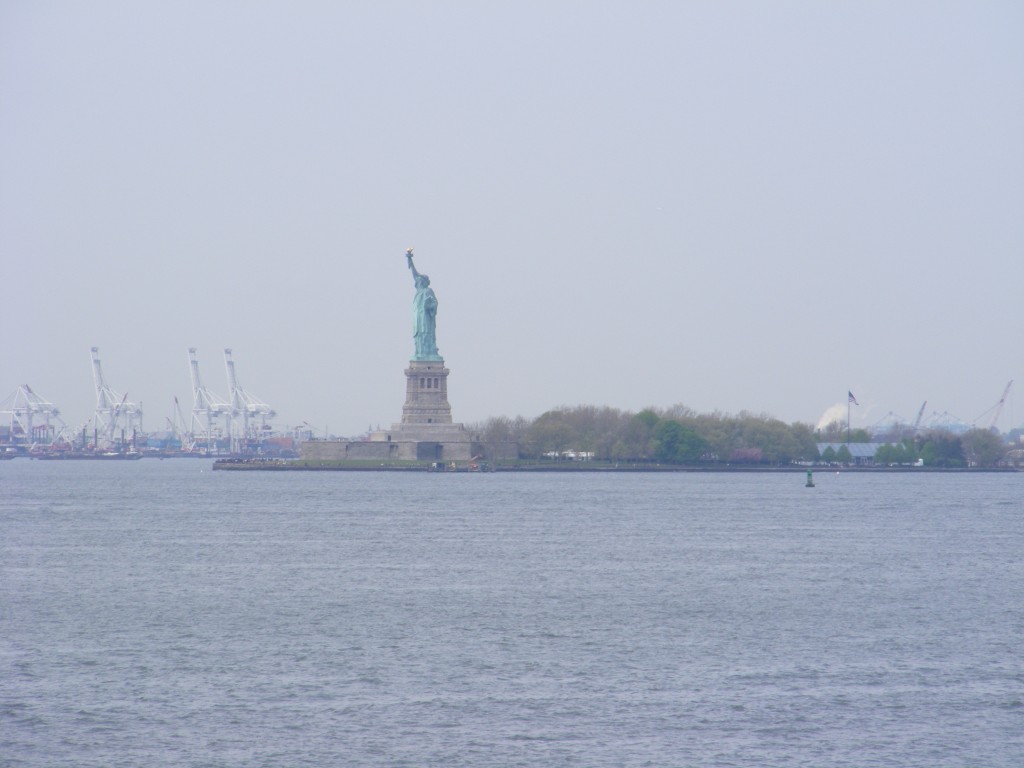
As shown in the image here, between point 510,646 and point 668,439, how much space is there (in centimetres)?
9829

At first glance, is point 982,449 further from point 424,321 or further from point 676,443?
point 424,321

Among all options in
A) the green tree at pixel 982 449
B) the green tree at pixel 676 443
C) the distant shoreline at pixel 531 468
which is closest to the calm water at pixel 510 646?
the distant shoreline at pixel 531 468

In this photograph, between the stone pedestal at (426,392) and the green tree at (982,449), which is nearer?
the stone pedestal at (426,392)

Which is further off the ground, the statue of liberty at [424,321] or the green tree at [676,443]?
the statue of liberty at [424,321]

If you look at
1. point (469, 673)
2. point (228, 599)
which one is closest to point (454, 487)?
point (228, 599)

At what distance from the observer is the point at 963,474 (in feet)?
457

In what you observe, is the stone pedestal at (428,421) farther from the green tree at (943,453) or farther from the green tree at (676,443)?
the green tree at (943,453)

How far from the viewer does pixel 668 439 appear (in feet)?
411

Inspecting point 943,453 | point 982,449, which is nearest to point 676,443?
point 943,453

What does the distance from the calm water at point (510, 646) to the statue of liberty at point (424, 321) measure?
6135 centimetres

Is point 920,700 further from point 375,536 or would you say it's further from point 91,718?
point 375,536

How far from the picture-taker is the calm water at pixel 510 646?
20969mm

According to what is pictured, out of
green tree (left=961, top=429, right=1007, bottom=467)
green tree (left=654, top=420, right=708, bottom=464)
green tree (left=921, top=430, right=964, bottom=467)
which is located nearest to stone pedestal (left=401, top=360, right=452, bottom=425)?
green tree (left=654, top=420, right=708, bottom=464)

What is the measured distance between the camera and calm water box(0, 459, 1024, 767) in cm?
2097
